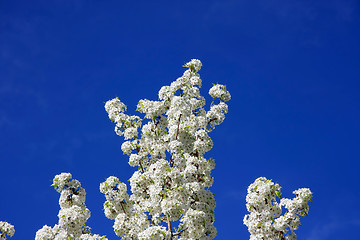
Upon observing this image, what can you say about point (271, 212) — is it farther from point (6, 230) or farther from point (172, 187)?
point (6, 230)

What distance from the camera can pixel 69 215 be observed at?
16688mm

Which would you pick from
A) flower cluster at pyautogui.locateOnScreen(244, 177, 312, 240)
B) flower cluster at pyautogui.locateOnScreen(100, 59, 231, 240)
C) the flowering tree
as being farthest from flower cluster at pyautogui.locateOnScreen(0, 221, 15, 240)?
flower cluster at pyautogui.locateOnScreen(244, 177, 312, 240)

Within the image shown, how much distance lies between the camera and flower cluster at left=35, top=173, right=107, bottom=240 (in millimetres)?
16203

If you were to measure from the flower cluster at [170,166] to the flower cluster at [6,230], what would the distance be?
3798 mm

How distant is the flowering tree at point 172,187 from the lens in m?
15.5

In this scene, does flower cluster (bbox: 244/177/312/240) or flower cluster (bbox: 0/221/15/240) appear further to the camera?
flower cluster (bbox: 0/221/15/240)

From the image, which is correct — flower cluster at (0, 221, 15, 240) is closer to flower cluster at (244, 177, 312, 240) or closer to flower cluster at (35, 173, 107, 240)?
flower cluster at (35, 173, 107, 240)

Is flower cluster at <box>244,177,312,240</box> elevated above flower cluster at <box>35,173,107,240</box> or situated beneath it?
situated beneath

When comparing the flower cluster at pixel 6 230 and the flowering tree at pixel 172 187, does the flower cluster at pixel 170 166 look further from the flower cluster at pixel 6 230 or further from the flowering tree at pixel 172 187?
the flower cluster at pixel 6 230

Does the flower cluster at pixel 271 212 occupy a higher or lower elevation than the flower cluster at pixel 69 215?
lower

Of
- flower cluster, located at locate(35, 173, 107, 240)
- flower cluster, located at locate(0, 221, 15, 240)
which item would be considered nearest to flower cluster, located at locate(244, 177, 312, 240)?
flower cluster, located at locate(35, 173, 107, 240)

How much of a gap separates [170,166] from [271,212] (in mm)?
4053

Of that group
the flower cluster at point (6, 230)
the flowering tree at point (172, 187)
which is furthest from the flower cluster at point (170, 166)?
the flower cluster at point (6, 230)

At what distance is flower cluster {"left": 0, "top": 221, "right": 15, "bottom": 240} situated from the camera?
17.9 metres
